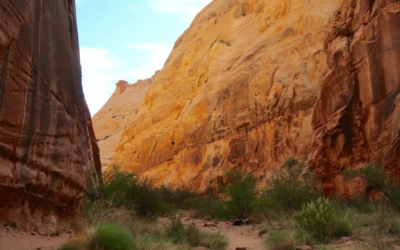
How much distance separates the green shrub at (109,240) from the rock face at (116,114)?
64210 millimetres

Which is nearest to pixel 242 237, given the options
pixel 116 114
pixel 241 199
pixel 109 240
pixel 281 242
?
pixel 281 242

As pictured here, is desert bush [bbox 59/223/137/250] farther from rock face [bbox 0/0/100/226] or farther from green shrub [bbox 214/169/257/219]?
green shrub [bbox 214/169/257/219]

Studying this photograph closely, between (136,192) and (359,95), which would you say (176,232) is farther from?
(359,95)

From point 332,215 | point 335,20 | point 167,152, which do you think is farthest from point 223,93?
point 332,215

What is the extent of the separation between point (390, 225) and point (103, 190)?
11.9 meters

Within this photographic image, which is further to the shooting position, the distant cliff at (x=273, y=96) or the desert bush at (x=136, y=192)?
the distant cliff at (x=273, y=96)

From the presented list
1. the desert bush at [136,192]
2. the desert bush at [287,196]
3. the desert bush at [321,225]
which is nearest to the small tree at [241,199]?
the desert bush at [287,196]

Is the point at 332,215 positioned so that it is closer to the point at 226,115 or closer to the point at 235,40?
the point at 226,115

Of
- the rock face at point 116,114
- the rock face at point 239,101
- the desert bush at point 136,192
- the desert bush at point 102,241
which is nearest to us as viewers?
the desert bush at point 102,241

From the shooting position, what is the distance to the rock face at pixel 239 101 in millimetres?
29828

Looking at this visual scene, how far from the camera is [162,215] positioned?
20984 millimetres

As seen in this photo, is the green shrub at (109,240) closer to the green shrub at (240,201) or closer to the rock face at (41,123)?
the rock face at (41,123)

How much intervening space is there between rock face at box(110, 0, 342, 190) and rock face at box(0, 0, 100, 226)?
61.4 ft

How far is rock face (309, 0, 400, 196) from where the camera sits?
1758 centimetres
